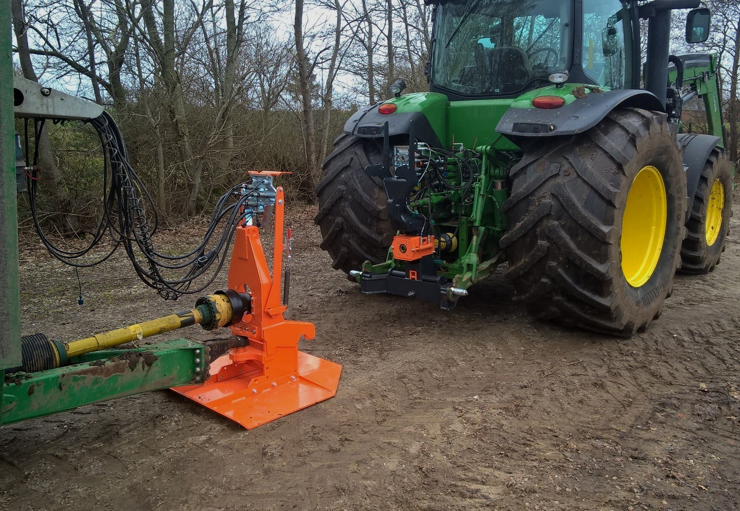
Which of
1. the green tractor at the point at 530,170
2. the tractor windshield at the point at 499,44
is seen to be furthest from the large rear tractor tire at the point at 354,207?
the tractor windshield at the point at 499,44

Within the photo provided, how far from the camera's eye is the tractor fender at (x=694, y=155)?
558cm

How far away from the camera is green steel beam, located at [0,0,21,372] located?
1.91m

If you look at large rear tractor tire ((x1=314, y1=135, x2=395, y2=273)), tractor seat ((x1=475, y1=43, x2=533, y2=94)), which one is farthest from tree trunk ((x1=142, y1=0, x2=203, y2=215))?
tractor seat ((x1=475, y1=43, x2=533, y2=94))

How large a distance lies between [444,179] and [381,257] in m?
0.80

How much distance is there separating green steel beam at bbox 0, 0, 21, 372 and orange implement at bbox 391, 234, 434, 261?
2407 mm

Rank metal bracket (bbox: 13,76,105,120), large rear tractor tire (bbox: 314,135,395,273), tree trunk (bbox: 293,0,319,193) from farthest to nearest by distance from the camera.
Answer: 1. tree trunk (bbox: 293,0,319,193)
2. large rear tractor tire (bbox: 314,135,395,273)
3. metal bracket (bbox: 13,76,105,120)

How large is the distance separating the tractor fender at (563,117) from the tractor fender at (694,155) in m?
2.08

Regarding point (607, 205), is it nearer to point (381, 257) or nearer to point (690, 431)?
point (690, 431)

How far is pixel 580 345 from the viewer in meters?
4.00

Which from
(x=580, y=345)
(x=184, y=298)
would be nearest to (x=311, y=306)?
(x=184, y=298)

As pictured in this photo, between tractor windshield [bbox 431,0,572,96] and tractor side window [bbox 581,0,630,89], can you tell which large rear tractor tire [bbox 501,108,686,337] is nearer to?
tractor side window [bbox 581,0,630,89]

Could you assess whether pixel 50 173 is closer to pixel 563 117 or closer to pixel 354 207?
pixel 354 207

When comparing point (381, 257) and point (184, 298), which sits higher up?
point (381, 257)

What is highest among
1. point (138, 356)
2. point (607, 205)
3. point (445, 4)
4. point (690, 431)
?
point (445, 4)
